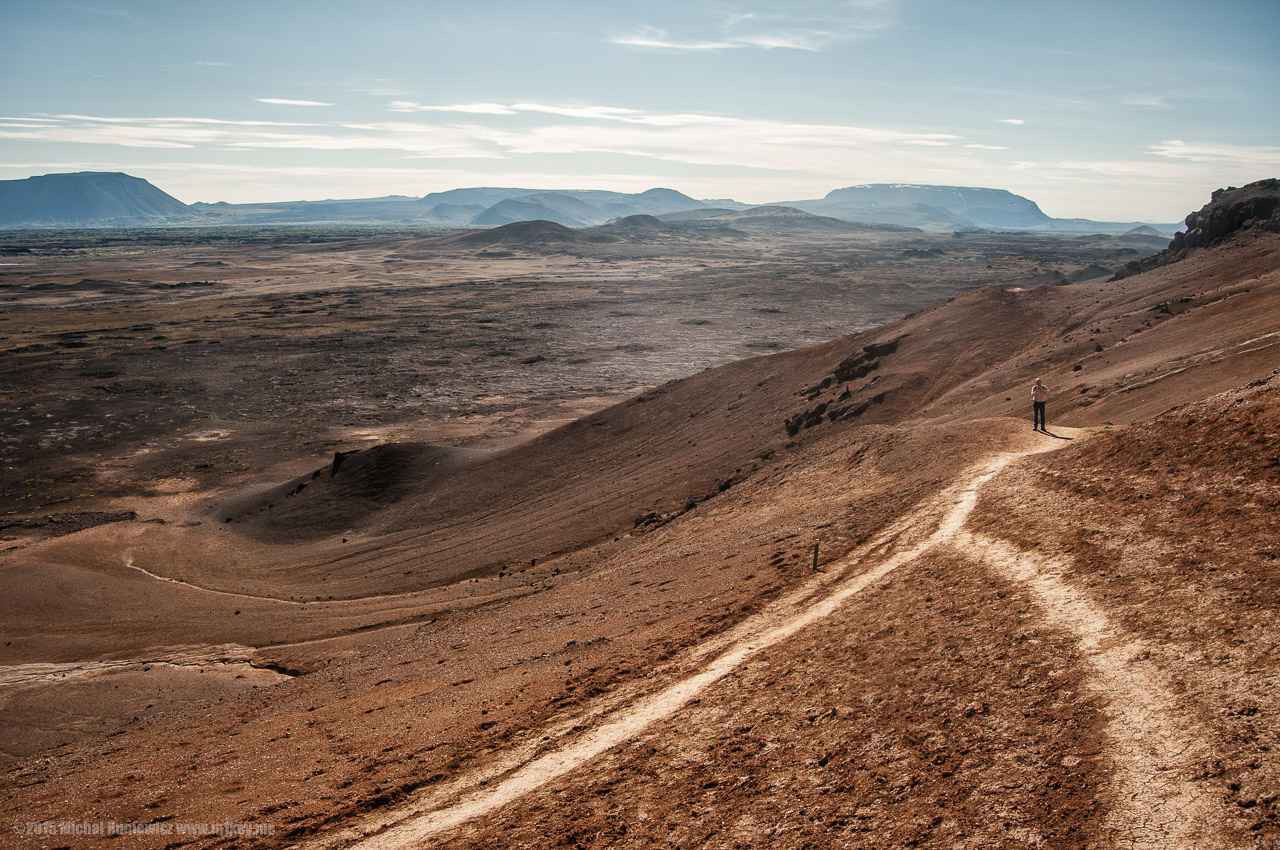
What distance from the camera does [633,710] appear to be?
9.53 metres

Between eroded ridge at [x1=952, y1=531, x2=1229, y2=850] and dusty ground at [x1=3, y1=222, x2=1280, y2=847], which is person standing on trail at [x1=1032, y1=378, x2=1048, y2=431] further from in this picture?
eroded ridge at [x1=952, y1=531, x2=1229, y2=850]

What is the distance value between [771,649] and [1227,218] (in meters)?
48.0

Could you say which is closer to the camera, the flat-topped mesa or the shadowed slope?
the shadowed slope

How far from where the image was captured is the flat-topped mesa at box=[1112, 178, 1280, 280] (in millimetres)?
40688

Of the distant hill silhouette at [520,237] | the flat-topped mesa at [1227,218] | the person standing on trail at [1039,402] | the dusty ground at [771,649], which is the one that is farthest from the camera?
the distant hill silhouette at [520,237]

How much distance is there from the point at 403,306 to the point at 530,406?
45.8 metres

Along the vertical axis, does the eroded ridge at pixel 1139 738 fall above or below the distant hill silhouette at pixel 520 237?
below

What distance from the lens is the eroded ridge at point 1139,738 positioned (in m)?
5.78

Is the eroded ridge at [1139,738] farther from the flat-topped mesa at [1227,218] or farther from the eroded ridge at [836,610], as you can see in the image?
the flat-topped mesa at [1227,218]

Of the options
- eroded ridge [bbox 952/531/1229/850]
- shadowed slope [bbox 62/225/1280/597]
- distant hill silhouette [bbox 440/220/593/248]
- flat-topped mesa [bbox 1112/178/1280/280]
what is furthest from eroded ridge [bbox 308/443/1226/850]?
distant hill silhouette [bbox 440/220/593/248]

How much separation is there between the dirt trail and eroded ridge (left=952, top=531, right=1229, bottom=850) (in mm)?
2996

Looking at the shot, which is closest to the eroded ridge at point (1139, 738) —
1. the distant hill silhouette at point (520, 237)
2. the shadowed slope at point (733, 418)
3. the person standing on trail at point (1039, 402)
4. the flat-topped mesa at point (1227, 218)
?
the person standing on trail at point (1039, 402)

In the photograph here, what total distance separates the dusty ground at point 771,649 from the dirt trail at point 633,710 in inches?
2.2

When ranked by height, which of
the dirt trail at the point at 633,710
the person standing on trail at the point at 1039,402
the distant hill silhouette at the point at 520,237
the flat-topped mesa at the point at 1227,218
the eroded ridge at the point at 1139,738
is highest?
the distant hill silhouette at the point at 520,237
